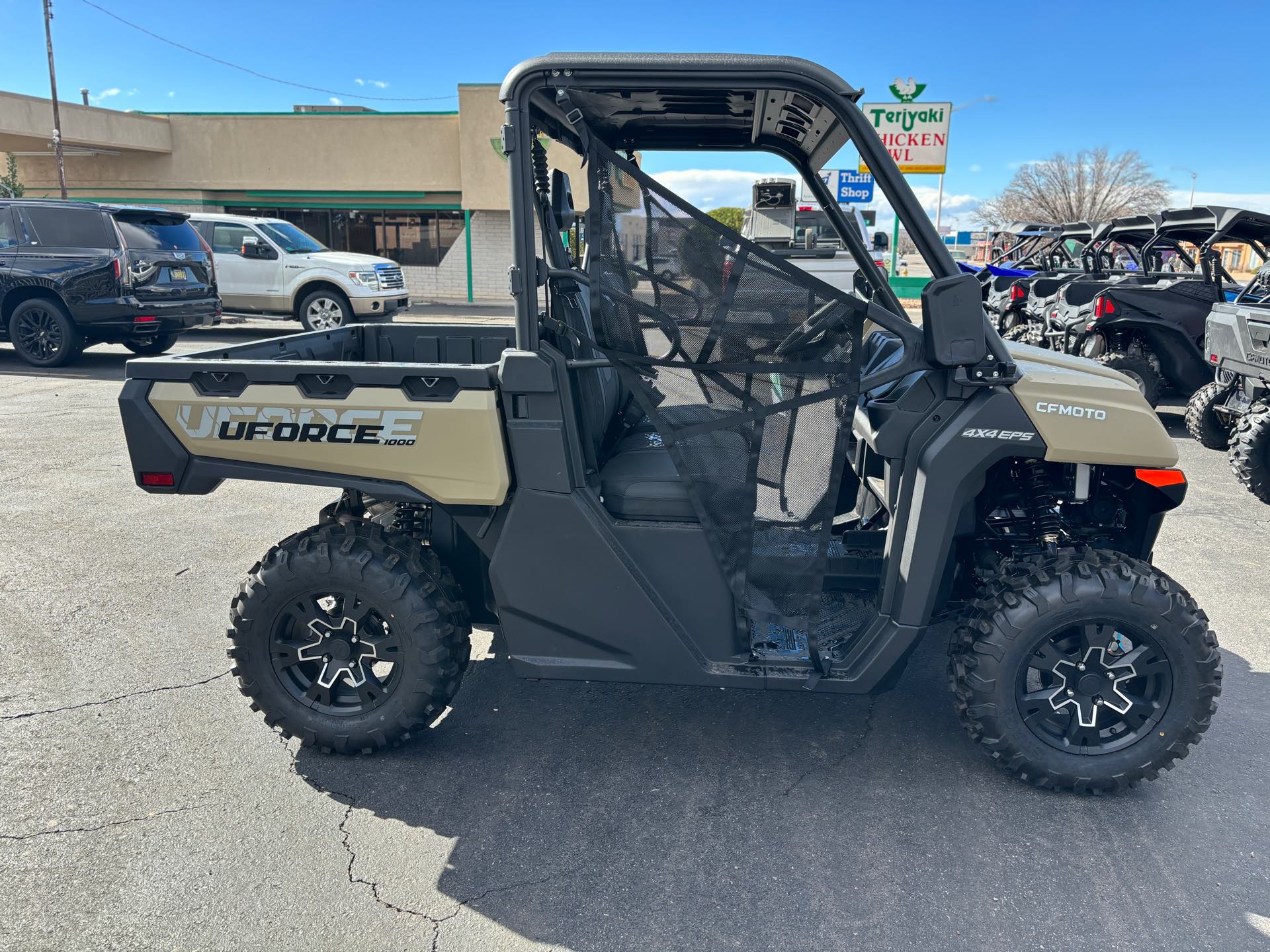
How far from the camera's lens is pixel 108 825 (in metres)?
2.81

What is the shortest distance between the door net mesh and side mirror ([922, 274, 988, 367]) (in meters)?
0.22

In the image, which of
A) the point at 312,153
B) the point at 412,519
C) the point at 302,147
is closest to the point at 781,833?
the point at 412,519

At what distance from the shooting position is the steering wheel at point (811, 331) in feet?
8.76

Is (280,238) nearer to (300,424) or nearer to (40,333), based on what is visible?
(40,333)

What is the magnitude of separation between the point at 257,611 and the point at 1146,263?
11.6 meters

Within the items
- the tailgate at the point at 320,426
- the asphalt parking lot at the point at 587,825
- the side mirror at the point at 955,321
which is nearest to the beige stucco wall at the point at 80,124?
the asphalt parking lot at the point at 587,825

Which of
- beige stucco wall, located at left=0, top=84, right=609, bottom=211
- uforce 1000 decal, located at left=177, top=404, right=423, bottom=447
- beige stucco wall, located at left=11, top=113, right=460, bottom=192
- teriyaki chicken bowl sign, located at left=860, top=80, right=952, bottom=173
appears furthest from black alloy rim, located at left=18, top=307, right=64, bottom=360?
teriyaki chicken bowl sign, located at left=860, top=80, right=952, bottom=173

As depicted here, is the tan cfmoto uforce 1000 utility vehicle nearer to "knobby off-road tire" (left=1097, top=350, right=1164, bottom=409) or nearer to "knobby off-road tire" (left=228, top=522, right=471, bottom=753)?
"knobby off-road tire" (left=228, top=522, right=471, bottom=753)

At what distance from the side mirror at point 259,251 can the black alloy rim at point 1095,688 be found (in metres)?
Answer: 14.2

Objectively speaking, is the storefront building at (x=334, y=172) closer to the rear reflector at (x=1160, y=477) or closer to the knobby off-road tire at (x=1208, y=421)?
the knobby off-road tire at (x=1208, y=421)

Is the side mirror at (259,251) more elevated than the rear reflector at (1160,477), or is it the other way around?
the side mirror at (259,251)

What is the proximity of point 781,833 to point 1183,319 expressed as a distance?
821cm

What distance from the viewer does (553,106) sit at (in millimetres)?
2988

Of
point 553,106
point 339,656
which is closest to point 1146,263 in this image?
point 553,106
